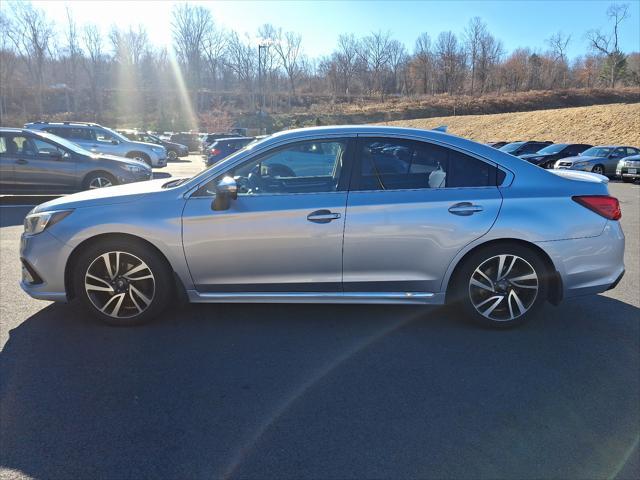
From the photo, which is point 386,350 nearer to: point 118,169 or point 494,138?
point 118,169

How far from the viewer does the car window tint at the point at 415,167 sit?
3.98m

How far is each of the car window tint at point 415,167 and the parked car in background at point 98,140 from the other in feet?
52.2

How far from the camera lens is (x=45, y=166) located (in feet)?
34.6

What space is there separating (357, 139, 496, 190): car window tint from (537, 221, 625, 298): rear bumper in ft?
2.59

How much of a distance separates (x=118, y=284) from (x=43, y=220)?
82 centimetres

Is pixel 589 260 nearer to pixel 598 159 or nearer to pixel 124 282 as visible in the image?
pixel 124 282

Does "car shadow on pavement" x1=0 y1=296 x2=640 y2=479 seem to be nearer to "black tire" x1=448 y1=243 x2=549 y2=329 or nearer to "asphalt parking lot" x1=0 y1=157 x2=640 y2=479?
"asphalt parking lot" x1=0 y1=157 x2=640 y2=479

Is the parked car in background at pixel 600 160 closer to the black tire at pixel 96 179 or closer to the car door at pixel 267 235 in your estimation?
the black tire at pixel 96 179

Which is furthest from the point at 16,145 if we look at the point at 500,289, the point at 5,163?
the point at 500,289

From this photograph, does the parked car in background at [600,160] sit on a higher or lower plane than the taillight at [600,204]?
lower

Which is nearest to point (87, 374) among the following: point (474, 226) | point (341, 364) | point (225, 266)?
point (225, 266)

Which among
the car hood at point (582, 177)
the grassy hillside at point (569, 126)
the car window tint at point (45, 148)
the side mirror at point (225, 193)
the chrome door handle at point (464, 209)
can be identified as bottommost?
the chrome door handle at point (464, 209)

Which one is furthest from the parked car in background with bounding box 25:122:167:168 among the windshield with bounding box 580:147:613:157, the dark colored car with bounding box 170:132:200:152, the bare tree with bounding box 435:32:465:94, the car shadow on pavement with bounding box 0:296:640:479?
the bare tree with bounding box 435:32:465:94

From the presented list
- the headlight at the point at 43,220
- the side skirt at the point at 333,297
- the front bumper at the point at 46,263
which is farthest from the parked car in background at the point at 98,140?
the side skirt at the point at 333,297
